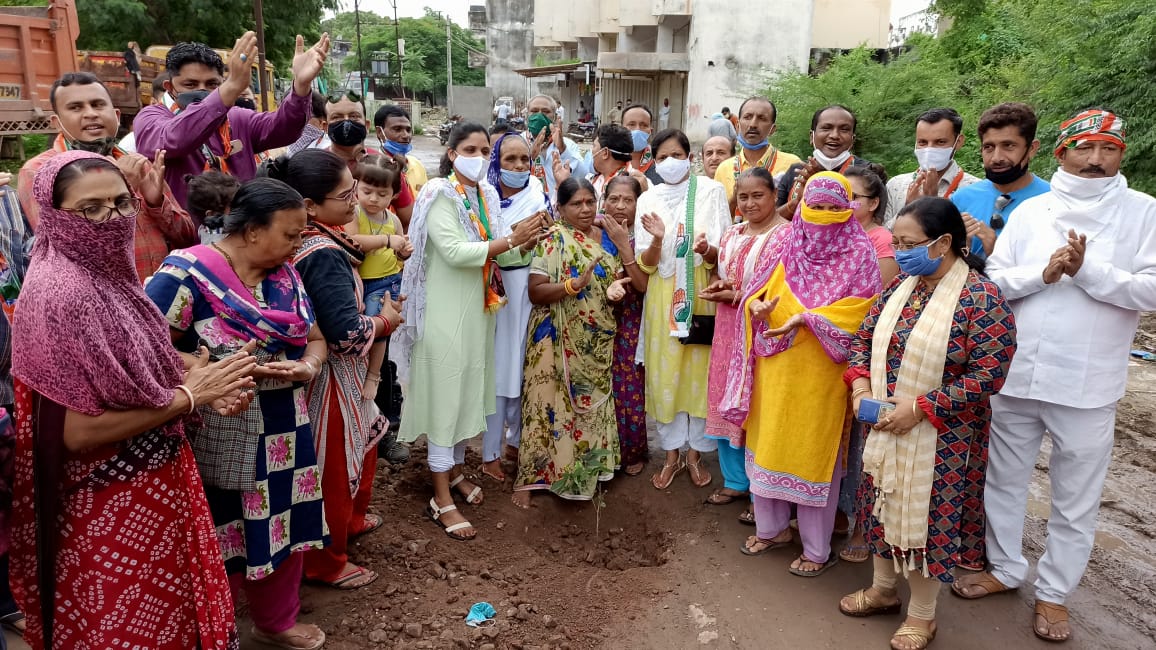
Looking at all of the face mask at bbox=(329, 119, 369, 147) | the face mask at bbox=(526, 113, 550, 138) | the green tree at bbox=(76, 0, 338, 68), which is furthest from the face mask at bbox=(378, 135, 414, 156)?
the green tree at bbox=(76, 0, 338, 68)

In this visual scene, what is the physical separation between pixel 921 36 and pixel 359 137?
50.3 ft

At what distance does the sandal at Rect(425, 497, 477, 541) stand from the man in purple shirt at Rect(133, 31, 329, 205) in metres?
2.04

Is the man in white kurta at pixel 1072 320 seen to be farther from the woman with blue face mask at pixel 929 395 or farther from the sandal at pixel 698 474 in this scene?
the sandal at pixel 698 474

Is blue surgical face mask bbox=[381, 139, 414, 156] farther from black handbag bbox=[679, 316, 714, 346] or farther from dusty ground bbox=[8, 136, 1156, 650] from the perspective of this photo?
black handbag bbox=[679, 316, 714, 346]

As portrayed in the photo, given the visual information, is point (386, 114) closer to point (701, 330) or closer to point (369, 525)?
point (701, 330)

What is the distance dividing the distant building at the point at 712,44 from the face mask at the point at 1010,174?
52.4 ft

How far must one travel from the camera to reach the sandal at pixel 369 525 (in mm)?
3844

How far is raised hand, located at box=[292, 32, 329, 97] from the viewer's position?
3461mm

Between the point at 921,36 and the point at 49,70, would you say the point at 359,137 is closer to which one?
the point at 49,70

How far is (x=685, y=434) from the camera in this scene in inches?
178

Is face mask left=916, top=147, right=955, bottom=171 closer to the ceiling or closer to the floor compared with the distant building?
closer to the floor

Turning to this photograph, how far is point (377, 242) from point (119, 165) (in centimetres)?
108

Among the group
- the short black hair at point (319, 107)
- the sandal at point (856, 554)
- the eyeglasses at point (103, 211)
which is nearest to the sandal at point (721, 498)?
the sandal at point (856, 554)

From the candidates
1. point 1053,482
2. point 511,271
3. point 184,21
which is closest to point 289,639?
point 511,271
